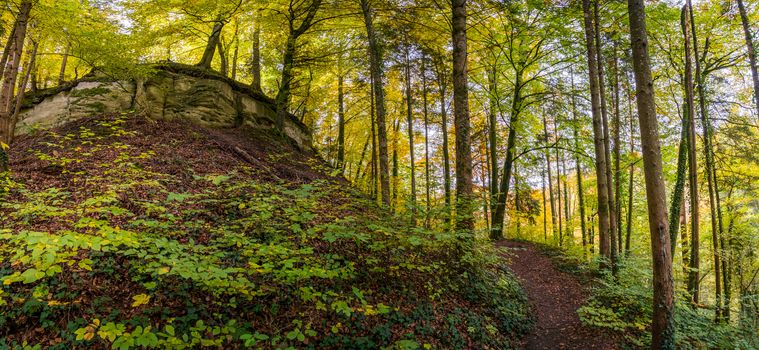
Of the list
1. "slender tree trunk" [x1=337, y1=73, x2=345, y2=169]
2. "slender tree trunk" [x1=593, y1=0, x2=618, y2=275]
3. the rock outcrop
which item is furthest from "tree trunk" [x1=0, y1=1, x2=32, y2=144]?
"slender tree trunk" [x1=593, y1=0, x2=618, y2=275]

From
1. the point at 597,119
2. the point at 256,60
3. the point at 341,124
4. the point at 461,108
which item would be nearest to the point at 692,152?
the point at 597,119

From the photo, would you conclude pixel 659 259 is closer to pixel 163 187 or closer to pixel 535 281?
pixel 535 281

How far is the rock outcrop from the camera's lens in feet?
31.3

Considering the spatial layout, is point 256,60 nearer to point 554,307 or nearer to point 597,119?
point 597,119

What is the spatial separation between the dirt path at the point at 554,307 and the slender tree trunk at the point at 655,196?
1.17 metres

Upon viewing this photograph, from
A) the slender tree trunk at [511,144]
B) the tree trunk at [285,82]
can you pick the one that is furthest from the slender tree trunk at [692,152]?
the tree trunk at [285,82]

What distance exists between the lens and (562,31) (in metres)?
12.5

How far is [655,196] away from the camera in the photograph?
16.9 feet

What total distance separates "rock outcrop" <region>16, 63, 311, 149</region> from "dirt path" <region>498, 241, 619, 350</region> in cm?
1067

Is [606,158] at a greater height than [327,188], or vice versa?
[606,158]

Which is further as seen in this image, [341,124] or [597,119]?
Result: [341,124]

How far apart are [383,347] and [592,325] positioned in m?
5.07

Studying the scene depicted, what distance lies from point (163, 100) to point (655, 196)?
1297 cm

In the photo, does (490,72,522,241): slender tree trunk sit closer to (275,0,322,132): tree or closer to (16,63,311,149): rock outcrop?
(275,0,322,132): tree
